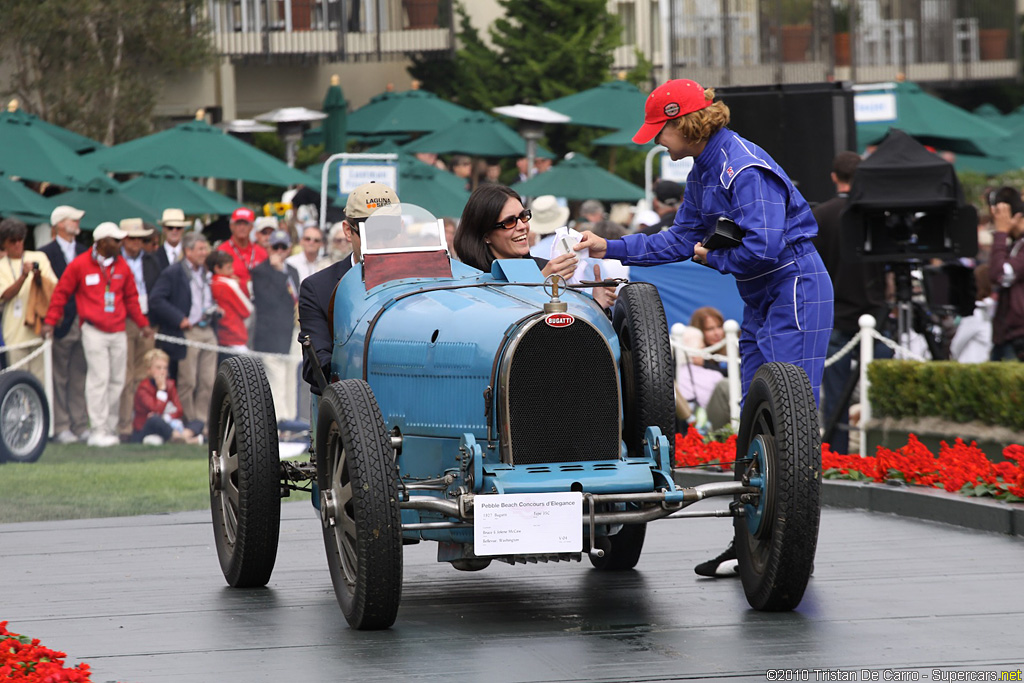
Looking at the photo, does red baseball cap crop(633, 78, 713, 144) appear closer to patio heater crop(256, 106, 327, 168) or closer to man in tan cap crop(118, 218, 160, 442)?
man in tan cap crop(118, 218, 160, 442)

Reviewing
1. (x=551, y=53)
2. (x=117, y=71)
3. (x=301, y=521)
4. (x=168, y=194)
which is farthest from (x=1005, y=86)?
(x=301, y=521)

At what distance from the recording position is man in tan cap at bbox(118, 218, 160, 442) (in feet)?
52.5

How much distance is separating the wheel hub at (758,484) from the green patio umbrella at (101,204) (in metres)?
12.0

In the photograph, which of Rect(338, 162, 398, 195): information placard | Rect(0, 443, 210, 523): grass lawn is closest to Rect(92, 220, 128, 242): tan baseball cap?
Rect(0, 443, 210, 523): grass lawn

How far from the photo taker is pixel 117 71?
29969 millimetres

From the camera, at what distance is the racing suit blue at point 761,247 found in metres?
7.12

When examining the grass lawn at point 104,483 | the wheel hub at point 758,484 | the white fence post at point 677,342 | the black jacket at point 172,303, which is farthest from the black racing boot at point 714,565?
the black jacket at point 172,303

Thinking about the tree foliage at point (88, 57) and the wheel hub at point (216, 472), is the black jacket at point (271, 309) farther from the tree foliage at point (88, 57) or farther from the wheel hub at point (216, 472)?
the tree foliage at point (88, 57)

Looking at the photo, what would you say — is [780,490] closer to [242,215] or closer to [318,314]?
[318,314]

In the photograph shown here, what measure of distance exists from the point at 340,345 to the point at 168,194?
13675 mm

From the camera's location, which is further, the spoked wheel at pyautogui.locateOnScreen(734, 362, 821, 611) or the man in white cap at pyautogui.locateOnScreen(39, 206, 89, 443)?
the man in white cap at pyautogui.locateOnScreen(39, 206, 89, 443)

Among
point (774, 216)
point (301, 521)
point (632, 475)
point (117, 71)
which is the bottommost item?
point (301, 521)

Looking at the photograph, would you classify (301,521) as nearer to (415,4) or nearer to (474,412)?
(474,412)

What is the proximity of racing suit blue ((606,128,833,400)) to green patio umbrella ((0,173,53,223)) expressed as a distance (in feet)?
37.3
